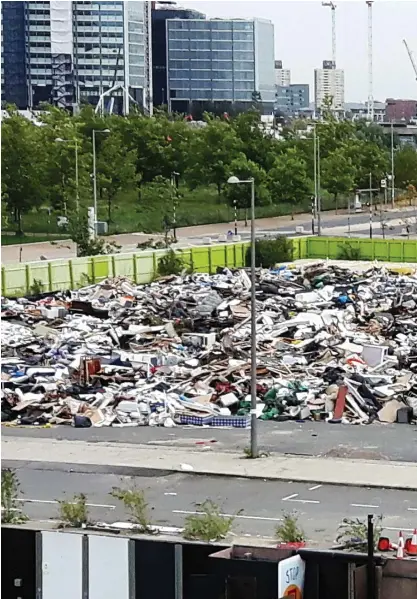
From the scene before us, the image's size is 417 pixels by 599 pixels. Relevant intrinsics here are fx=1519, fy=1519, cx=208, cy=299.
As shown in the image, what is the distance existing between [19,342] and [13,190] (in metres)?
43.6

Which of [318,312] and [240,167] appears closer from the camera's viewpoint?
[318,312]

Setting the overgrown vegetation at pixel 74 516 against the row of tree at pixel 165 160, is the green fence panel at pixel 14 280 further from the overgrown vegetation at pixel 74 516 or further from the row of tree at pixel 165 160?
the overgrown vegetation at pixel 74 516

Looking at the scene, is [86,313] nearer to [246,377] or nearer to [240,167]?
[246,377]

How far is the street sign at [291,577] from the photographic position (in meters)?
13.7

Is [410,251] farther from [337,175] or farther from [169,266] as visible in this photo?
[337,175]

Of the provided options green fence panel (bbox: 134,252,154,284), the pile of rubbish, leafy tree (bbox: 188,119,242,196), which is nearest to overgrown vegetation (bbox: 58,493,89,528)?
the pile of rubbish

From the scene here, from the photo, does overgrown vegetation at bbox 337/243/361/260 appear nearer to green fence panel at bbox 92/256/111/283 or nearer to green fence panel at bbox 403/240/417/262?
green fence panel at bbox 403/240/417/262

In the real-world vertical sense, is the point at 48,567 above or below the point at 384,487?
above

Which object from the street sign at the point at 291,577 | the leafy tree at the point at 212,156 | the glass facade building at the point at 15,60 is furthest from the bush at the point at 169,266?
the glass facade building at the point at 15,60

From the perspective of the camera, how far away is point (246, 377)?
108 feet

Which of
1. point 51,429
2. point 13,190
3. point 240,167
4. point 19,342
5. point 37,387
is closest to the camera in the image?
point 51,429

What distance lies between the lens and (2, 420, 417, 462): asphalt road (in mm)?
27062

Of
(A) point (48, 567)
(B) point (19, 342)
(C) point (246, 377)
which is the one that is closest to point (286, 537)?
(A) point (48, 567)

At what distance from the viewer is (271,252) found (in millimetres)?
61094
